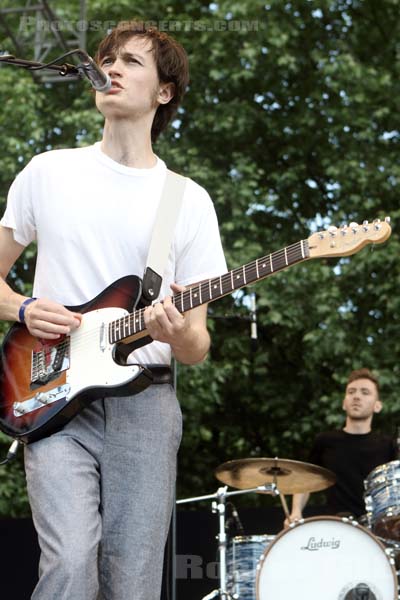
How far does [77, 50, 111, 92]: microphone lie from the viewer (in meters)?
2.58

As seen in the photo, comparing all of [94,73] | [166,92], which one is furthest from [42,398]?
[166,92]

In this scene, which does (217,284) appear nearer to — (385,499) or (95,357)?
(95,357)

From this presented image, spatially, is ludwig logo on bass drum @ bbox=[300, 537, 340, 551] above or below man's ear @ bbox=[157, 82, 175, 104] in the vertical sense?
below

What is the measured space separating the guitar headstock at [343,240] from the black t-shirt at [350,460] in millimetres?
5084

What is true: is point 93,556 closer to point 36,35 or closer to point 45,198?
point 45,198

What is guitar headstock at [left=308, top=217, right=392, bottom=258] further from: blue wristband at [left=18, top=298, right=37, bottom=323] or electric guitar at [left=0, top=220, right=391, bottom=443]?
blue wristband at [left=18, top=298, right=37, bottom=323]

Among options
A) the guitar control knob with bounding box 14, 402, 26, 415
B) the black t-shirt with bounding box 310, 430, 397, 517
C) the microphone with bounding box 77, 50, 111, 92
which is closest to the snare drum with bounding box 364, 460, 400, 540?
the black t-shirt with bounding box 310, 430, 397, 517

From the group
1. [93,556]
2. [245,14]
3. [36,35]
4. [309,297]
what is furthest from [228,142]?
[93,556]

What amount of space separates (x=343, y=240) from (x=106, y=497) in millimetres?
973

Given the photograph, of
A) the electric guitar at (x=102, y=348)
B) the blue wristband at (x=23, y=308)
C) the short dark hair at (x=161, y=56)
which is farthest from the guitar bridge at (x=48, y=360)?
the short dark hair at (x=161, y=56)

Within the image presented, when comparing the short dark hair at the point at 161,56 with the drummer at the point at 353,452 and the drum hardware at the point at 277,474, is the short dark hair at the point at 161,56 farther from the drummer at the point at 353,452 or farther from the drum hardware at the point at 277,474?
the drummer at the point at 353,452

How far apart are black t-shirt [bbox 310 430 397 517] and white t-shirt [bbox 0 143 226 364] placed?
488 centimetres

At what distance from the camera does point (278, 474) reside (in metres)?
6.95

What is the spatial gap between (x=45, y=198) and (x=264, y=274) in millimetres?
707
